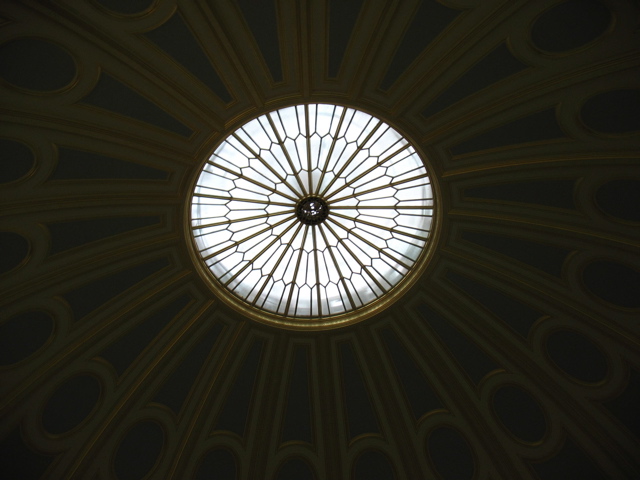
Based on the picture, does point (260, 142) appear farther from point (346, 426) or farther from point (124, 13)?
point (346, 426)

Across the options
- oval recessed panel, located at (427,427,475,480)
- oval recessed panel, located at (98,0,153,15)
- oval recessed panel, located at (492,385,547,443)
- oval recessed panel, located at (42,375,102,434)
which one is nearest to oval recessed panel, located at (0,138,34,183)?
oval recessed panel, located at (98,0,153,15)

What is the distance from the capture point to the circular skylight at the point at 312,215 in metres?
12.4

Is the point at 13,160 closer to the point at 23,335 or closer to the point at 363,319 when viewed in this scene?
the point at 23,335

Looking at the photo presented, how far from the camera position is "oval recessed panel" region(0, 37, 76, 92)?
934cm

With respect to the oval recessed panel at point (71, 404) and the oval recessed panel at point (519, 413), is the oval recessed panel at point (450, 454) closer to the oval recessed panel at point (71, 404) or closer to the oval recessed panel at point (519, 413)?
the oval recessed panel at point (519, 413)

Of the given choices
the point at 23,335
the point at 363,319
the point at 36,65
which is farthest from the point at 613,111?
the point at 23,335

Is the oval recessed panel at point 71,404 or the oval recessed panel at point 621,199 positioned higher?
the oval recessed panel at point 621,199

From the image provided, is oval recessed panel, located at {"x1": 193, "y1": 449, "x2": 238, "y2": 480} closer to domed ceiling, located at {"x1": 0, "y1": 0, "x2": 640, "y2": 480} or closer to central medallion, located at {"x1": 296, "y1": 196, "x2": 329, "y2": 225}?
domed ceiling, located at {"x1": 0, "y1": 0, "x2": 640, "y2": 480}

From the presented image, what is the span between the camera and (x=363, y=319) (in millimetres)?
14391

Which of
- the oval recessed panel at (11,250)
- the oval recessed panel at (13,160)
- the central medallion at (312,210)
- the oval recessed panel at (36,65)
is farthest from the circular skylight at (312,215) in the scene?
the oval recessed panel at (11,250)

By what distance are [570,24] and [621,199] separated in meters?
4.25

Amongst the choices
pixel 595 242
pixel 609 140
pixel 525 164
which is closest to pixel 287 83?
pixel 525 164

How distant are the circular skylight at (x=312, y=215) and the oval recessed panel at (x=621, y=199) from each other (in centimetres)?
402

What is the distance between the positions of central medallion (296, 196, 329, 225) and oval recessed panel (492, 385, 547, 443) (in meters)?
6.98
